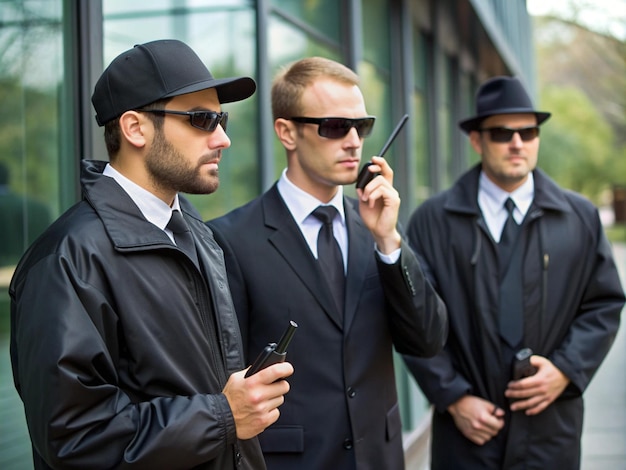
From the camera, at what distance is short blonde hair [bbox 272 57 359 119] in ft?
10.2

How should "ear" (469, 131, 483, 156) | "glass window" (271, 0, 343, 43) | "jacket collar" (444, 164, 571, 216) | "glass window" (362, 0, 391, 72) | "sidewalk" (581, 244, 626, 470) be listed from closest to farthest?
"jacket collar" (444, 164, 571, 216)
"ear" (469, 131, 483, 156)
"glass window" (271, 0, 343, 43)
"sidewalk" (581, 244, 626, 470)
"glass window" (362, 0, 391, 72)

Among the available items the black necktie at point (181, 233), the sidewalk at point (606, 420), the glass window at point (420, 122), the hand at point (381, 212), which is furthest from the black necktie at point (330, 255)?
the glass window at point (420, 122)

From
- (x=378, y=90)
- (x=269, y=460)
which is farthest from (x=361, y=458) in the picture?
(x=378, y=90)

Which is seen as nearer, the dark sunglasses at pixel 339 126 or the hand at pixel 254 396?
the hand at pixel 254 396

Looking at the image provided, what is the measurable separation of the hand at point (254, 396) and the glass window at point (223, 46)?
1.99 m

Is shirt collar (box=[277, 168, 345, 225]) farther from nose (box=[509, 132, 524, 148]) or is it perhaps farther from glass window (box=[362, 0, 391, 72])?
glass window (box=[362, 0, 391, 72])

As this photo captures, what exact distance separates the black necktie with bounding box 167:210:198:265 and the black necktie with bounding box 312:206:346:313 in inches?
30.2

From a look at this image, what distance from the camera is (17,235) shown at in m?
3.01

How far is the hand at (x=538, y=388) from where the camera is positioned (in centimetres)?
353

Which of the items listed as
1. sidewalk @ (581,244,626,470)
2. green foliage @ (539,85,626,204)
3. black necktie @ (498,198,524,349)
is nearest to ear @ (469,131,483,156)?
black necktie @ (498,198,524,349)

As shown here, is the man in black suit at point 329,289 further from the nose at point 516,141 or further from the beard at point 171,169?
the nose at point 516,141

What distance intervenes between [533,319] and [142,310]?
211cm

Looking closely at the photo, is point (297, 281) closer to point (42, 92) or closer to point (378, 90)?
point (42, 92)

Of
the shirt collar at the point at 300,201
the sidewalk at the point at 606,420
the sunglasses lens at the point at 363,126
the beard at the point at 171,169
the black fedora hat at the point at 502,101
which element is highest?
the black fedora hat at the point at 502,101
